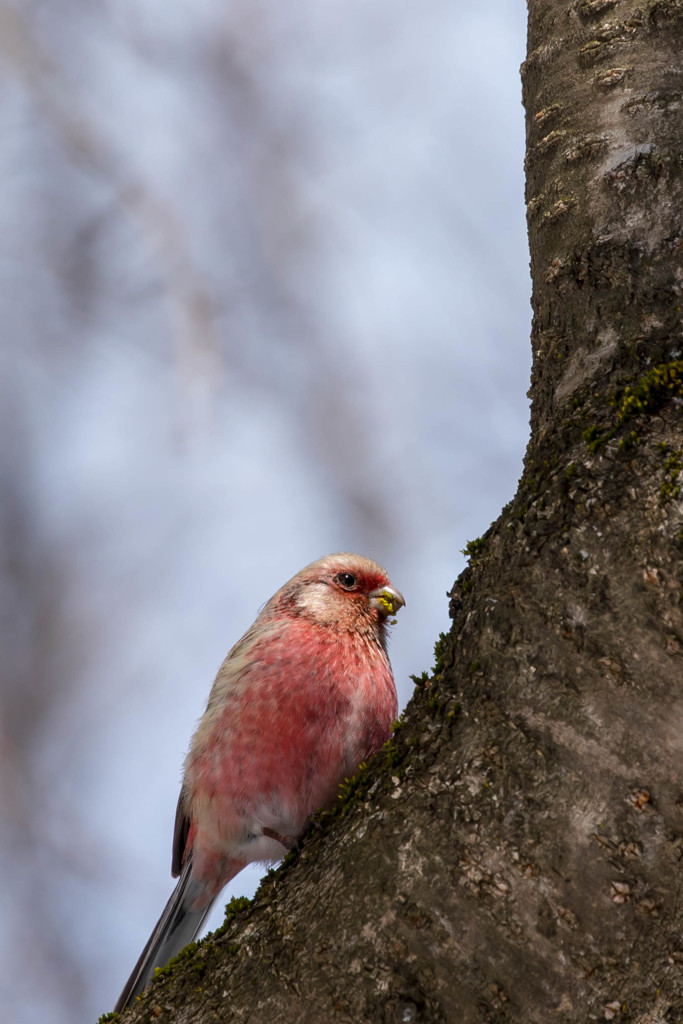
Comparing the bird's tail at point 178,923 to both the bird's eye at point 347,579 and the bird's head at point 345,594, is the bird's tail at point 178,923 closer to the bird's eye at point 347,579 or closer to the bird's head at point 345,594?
the bird's head at point 345,594

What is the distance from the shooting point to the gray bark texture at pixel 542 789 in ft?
4.86

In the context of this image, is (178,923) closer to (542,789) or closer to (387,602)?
(387,602)

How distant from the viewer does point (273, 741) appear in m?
2.65

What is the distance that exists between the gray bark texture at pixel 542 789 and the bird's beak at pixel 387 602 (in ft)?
4.28

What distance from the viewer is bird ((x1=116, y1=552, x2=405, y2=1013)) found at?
2570 mm

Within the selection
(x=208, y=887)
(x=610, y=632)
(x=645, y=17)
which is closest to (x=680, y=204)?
(x=645, y=17)

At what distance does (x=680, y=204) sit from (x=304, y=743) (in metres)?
1.63

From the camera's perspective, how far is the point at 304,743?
257cm

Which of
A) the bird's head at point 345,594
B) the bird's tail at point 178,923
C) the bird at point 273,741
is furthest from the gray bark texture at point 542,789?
the bird's head at point 345,594

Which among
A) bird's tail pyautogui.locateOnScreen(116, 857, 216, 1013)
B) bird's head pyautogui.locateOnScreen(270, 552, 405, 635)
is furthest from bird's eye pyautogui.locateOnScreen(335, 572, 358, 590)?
bird's tail pyautogui.locateOnScreen(116, 857, 216, 1013)

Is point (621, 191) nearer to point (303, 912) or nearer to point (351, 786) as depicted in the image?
point (351, 786)

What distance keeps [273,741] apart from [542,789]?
4.12 feet

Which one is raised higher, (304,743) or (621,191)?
(621,191)

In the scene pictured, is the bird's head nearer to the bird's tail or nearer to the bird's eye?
the bird's eye
